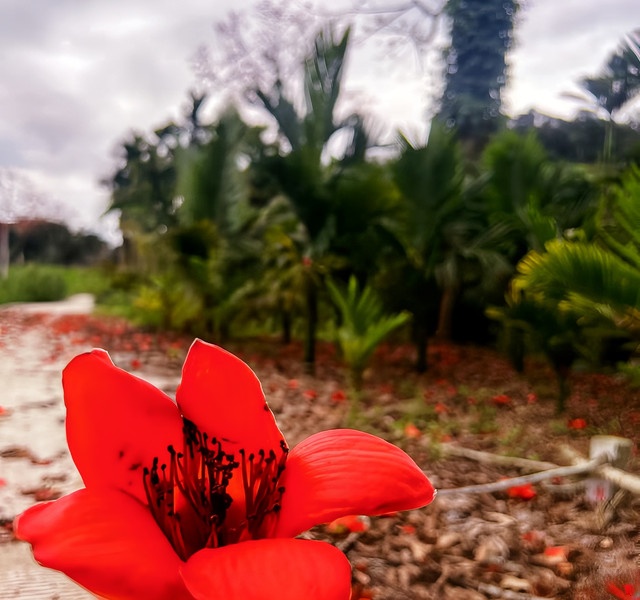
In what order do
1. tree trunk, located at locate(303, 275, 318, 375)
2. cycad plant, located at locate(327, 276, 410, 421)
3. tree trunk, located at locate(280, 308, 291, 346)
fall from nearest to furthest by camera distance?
1. cycad plant, located at locate(327, 276, 410, 421)
2. tree trunk, located at locate(303, 275, 318, 375)
3. tree trunk, located at locate(280, 308, 291, 346)

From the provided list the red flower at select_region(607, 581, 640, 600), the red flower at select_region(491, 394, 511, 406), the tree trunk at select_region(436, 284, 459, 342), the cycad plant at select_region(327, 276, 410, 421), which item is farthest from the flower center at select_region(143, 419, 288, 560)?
the tree trunk at select_region(436, 284, 459, 342)

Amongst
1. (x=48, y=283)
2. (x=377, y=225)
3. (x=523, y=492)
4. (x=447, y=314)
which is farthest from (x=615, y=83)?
(x=377, y=225)

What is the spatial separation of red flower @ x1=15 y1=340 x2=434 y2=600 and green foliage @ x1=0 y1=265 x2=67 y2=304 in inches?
17.8

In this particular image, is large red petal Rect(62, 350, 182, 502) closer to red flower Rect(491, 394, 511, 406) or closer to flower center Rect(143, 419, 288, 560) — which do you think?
flower center Rect(143, 419, 288, 560)

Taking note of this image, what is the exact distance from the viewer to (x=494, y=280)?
1.68 m

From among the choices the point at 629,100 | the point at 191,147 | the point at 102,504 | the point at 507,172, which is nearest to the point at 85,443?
the point at 102,504

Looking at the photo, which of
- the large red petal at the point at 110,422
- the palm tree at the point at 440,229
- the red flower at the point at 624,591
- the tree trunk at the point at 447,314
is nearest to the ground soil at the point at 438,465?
the red flower at the point at 624,591

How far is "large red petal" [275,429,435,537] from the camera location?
0.23 metres

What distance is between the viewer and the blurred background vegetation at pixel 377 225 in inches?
28.1

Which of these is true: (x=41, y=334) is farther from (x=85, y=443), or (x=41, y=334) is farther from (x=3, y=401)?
(x=85, y=443)

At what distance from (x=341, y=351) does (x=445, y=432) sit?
0.35 metres

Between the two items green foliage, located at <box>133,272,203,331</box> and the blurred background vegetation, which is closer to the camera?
the blurred background vegetation

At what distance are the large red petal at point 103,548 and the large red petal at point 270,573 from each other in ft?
0.04

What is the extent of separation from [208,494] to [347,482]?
7 centimetres
